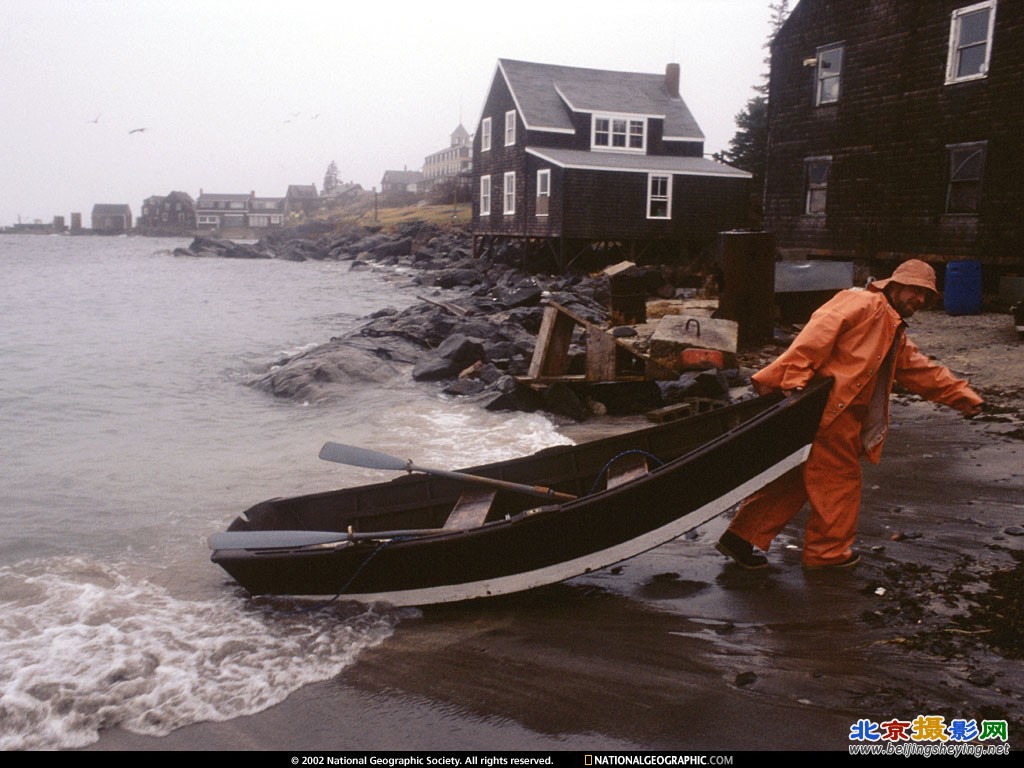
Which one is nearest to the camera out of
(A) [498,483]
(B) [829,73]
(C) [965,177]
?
(A) [498,483]

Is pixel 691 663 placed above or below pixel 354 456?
below

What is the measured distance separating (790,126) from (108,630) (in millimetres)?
22596

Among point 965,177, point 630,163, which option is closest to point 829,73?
point 965,177

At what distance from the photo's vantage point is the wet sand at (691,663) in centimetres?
386

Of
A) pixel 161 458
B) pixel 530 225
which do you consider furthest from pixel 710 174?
pixel 161 458

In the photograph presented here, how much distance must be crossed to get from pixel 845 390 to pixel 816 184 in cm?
1977

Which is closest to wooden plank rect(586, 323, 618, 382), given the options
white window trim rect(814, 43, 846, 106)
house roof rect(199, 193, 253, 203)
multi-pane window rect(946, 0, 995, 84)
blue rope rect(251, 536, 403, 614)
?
blue rope rect(251, 536, 403, 614)

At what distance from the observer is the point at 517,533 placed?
4.87 meters

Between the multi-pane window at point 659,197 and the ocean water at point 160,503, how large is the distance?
45.2ft

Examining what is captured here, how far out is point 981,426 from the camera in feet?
27.2

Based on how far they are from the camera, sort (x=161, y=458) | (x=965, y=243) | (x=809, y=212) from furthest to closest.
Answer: (x=809, y=212), (x=965, y=243), (x=161, y=458)

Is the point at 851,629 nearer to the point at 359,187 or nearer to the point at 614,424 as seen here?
the point at 614,424

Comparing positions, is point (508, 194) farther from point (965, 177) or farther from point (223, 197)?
point (223, 197)

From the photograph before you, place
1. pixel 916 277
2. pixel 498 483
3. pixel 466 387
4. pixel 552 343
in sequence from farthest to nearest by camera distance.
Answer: pixel 466 387 → pixel 552 343 → pixel 498 483 → pixel 916 277
